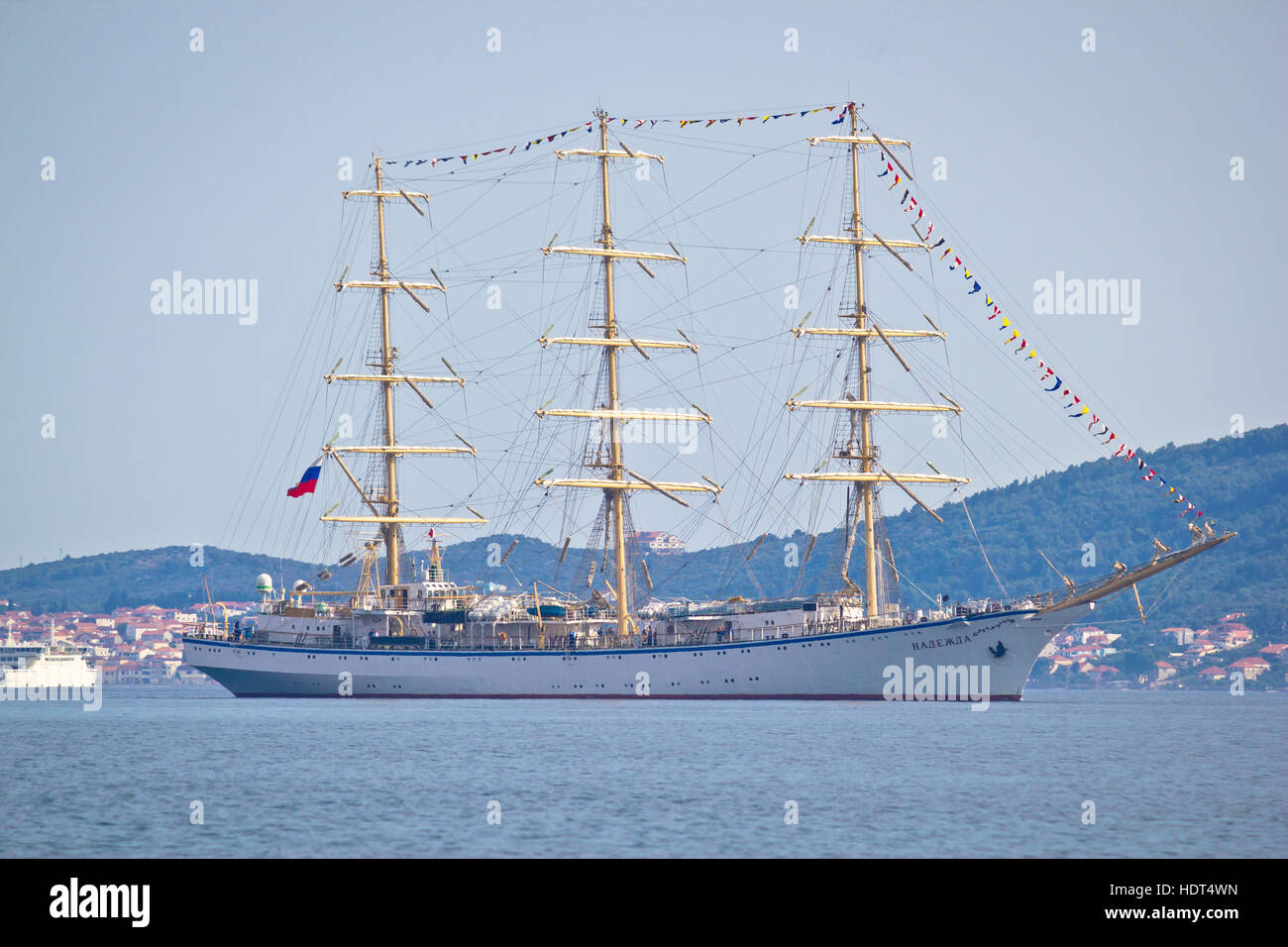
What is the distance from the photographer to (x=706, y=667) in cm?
7912

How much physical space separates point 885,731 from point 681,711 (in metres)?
14.8

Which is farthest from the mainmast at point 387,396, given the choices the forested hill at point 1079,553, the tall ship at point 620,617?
the forested hill at point 1079,553

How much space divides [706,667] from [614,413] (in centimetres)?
1489

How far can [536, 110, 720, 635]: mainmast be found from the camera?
8562 centimetres

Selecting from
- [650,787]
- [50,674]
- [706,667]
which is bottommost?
[50,674]

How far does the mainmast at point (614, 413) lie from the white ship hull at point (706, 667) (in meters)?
4.40

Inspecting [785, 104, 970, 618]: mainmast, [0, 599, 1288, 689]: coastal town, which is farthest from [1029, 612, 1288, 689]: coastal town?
[785, 104, 970, 618]: mainmast

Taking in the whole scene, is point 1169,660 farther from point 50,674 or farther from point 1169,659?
point 50,674

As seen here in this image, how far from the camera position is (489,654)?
278ft

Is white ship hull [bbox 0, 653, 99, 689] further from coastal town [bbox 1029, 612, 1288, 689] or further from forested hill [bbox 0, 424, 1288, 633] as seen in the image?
coastal town [bbox 1029, 612, 1288, 689]

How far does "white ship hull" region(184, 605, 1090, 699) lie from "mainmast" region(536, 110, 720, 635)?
4.40 metres

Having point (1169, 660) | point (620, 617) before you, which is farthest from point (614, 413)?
point (1169, 660)
